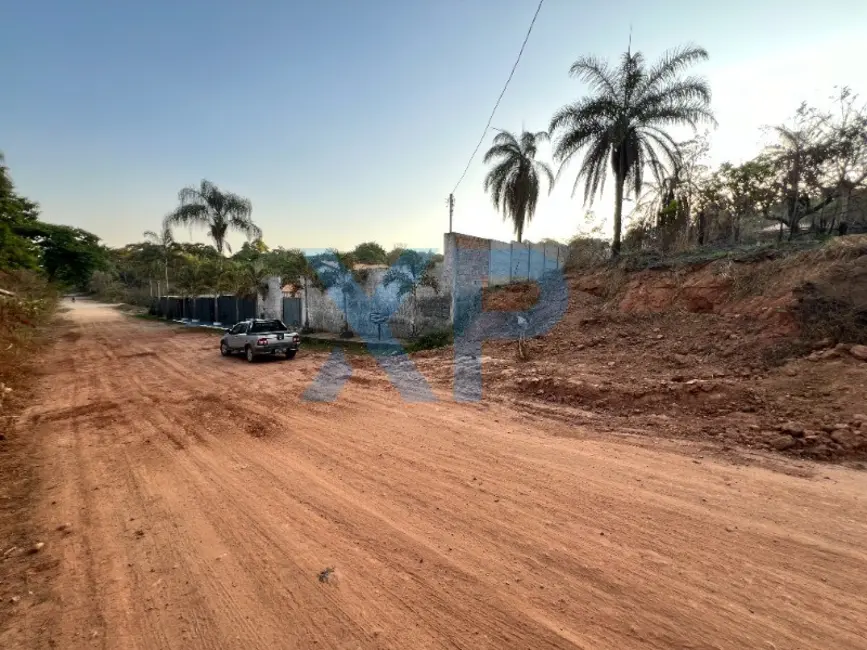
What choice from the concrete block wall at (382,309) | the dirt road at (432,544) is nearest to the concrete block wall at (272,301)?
the concrete block wall at (382,309)

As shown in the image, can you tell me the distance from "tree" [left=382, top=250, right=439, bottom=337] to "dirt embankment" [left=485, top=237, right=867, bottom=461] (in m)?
4.39

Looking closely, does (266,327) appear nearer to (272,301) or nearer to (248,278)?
(272,301)

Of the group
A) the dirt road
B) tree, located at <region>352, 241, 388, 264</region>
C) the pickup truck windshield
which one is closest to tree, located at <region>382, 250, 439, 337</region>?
the pickup truck windshield

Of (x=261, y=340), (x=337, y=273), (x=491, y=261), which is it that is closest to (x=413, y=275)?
(x=491, y=261)

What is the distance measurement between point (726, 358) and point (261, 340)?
1278 centimetres

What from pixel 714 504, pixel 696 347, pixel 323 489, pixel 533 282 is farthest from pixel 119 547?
pixel 533 282

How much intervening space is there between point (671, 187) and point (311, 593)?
1988 cm

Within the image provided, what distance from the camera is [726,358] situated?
8.95 metres

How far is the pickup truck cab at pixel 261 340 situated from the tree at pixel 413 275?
193 inches

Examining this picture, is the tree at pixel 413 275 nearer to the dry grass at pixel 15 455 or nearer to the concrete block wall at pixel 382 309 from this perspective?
the concrete block wall at pixel 382 309

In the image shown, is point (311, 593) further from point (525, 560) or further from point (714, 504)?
point (714, 504)

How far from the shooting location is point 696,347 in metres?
9.70

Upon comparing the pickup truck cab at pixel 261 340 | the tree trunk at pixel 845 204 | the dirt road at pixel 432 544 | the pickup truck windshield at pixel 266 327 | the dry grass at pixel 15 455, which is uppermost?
the tree trunk at pixel 845 204

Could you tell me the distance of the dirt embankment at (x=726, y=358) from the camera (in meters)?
6.09
